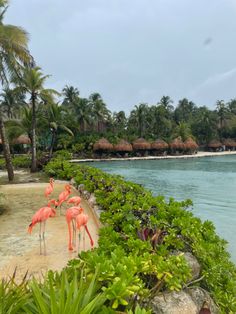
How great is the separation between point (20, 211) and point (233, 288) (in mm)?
6349

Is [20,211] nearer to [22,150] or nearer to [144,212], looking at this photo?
[144,212]

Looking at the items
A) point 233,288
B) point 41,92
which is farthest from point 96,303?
point 41,92

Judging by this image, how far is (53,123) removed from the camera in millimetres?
27328

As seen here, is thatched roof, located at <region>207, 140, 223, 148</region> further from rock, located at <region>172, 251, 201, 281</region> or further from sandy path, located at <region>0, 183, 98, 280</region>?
rock, located at <region>172, 251, 201, 281</region>

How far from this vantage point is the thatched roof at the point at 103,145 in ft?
140

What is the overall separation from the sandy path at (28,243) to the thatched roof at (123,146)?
34.3 m

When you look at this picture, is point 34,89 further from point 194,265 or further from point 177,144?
point 177,144

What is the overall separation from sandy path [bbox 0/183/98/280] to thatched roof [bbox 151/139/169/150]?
38372 mm

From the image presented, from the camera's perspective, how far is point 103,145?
42.8 meters

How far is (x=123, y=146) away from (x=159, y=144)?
6513mm

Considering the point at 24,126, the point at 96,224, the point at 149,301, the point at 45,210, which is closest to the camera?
the point at 149,301

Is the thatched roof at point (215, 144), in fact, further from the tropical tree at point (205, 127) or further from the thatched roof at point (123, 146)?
the thatched roof at point (123, 146)

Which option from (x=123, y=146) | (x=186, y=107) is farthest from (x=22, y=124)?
(x=186, y=107)

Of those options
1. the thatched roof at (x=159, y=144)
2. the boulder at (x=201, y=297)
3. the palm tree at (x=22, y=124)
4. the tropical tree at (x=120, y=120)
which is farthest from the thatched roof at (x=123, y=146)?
the boulder at (x=201, y=297)
